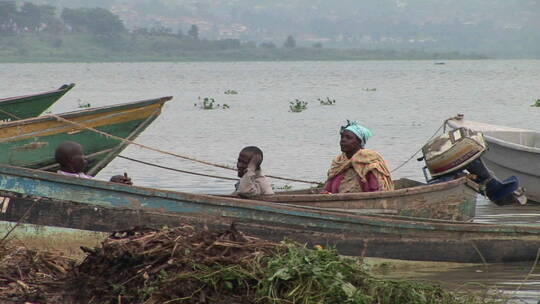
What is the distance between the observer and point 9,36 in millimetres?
132250

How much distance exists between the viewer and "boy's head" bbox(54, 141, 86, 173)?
8469 mm

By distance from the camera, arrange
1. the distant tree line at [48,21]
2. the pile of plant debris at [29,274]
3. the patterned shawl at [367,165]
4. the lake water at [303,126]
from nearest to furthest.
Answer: the pile of plant debris at [29,274] → the patterned shawl at [367,165] → the lake water at [303,126] → the distant tree line at [48,21]

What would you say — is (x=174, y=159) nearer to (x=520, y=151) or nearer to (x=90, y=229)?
(x=520, y=151)

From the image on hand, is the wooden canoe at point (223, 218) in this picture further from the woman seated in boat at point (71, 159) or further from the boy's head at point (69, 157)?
the boy's head at point (69, 157)

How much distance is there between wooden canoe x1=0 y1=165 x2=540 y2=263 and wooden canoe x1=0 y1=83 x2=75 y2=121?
14.4ft

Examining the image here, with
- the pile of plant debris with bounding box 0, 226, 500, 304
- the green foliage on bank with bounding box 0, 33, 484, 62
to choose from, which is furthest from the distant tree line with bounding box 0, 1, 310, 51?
the pile of plant debris with bounding box 0, 226, 500, 304

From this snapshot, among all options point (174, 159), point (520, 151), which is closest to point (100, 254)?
point (520, 151)

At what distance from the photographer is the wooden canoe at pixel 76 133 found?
34.4ft

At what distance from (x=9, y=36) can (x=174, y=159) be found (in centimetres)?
11904

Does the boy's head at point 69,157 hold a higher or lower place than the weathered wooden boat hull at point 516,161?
higher

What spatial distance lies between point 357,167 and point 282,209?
101 centimetres

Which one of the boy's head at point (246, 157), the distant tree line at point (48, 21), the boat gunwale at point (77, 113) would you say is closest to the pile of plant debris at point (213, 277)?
the boy's head at point (246, 157)

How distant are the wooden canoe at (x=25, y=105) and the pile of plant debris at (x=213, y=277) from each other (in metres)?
5.92

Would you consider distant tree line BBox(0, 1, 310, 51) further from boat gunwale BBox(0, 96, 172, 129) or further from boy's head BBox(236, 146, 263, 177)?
boy's head BBox(236, 146, 263, 177)
